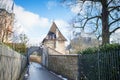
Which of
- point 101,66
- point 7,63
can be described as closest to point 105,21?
point 101,66

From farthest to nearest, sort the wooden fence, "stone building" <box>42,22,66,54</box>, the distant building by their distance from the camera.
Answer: "stone building" <box>42,22,66,54</box>, the distant building, the wooden fence

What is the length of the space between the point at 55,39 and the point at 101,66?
72268mm

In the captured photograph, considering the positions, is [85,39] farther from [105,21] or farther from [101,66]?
[101,66]

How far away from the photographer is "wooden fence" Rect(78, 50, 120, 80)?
9227mm

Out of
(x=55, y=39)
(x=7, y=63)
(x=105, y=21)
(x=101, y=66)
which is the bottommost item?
(x=101, y=66)

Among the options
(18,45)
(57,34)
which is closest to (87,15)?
(18,45)

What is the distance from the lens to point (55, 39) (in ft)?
273

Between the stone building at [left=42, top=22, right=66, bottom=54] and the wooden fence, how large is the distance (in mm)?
68024

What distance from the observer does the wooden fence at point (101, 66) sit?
923cm

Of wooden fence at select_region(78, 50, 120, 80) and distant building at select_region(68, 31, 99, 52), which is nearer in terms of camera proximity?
wooden fence at select_region(78, 50, 120, 80)

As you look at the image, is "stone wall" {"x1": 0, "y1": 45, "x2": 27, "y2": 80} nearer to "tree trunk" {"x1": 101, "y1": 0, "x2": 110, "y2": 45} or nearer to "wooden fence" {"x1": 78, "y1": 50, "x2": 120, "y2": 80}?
"wooden fence" {"x1": 78, "y1": 50, "x2": 120, "y2": 80}

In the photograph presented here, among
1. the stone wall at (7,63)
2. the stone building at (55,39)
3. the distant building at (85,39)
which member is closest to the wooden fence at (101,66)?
the stone wall at (7,63)

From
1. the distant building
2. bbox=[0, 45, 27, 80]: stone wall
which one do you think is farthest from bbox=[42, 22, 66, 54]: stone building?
bbox=[0, 45, 27, 80]: stone wall

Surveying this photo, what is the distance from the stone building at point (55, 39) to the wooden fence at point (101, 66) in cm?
6802
